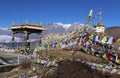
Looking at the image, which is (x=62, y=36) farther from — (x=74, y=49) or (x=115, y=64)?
(x=115, y=64)

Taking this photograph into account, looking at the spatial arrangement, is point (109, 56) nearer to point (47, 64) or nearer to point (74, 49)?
point (47, 64)

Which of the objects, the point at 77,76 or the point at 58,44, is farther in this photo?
the point at 58,44

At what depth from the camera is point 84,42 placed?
25.2 m

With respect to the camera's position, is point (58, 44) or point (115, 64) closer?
point (115, 64)

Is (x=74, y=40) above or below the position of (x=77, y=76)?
above

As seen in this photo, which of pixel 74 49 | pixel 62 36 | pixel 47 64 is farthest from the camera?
pixel 74 49

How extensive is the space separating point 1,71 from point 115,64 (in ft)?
31.2

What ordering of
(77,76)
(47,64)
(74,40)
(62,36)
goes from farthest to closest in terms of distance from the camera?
(62,36) → (74,40) → (47,64) → (77,76)

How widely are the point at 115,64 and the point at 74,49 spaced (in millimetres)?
8942

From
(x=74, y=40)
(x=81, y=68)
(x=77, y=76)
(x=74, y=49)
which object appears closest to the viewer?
(x=77, y=76)

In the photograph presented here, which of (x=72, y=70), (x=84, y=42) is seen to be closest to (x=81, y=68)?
(x=72, y=70)

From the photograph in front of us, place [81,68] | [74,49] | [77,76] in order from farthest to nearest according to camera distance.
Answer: [74,49]
[81,68]
[77,76]

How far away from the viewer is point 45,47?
26312 millimetres

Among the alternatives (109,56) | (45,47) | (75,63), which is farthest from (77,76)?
(45,47)
